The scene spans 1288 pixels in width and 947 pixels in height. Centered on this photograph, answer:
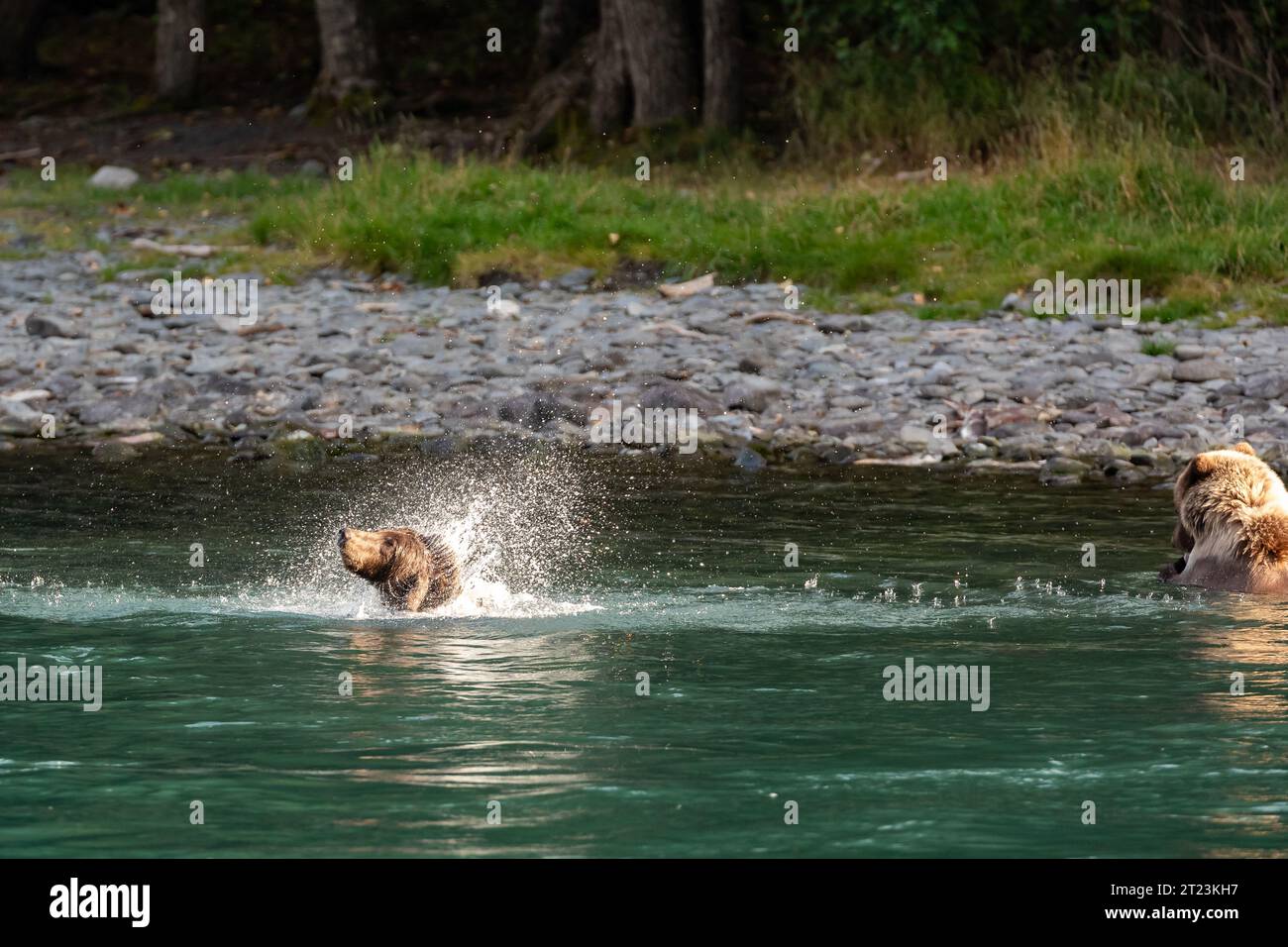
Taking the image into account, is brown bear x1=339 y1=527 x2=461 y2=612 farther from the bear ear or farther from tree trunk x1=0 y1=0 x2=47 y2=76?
tree trunk x1=0 y1=0 x2=47 y2=76

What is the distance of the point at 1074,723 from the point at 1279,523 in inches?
100

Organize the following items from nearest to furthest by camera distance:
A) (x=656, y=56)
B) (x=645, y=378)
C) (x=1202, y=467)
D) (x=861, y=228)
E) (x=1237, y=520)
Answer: (x=1237, y=520), (x=1202, y=467), (x=645, y=378), (x=861, y=228), (x=656, y=56)

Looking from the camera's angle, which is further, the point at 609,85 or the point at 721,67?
the point at 609,85

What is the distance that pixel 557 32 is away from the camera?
33094mm

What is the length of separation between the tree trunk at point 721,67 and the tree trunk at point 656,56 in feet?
1.17

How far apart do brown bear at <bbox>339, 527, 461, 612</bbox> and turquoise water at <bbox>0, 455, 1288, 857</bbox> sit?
0.17 m

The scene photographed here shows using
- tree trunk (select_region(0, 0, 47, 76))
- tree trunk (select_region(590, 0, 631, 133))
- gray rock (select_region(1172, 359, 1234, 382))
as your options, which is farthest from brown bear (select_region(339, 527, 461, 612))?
tree trunk (select_region(0, 0, 47, 76))

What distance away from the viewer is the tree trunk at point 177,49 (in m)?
34.6

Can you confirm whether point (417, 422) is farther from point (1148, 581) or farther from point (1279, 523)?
point (1279, 523)

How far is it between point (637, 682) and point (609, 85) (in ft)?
65.1

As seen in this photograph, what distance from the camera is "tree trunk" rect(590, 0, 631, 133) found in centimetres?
2866

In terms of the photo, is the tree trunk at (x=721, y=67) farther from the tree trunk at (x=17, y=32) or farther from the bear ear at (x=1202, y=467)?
the bear ear at (x=1202, y=467)

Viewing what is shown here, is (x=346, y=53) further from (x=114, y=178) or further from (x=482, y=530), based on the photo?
(x=482, y=530)

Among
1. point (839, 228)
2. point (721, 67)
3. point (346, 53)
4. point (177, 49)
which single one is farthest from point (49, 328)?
point (177, 49)
